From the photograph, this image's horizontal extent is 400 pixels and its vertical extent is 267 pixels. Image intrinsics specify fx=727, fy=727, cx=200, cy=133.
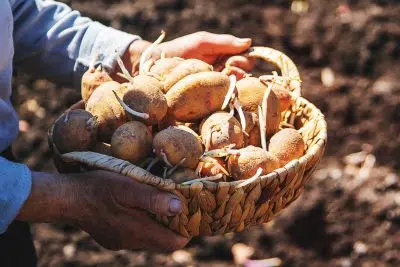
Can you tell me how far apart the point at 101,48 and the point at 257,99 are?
469mm

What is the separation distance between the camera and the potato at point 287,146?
170cm

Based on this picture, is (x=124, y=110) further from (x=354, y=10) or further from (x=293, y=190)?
(x=354, y=10)

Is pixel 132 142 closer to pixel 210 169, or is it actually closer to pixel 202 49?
pixel 210 169

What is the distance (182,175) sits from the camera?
1585 millimetres

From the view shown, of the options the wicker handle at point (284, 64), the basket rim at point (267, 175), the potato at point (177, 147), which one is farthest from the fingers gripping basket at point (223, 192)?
the wicker handle at point (284, 64)

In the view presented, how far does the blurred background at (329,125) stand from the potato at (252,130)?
1.04 metres

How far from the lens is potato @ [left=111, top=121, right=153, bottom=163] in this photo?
162 centimetres

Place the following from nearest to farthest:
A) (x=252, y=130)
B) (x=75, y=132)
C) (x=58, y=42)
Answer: (x=75, y=132), (x=252, y=130), (x=58, y=42)

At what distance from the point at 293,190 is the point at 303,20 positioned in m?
2.13

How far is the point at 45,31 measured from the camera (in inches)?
77.3

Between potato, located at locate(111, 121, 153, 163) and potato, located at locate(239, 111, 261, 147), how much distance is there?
9.8 inches

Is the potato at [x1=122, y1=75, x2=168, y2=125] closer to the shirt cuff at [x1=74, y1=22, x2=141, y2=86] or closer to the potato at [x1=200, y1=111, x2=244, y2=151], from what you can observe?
the potato at [x1=200, y1=111, x2=244, y2=151]

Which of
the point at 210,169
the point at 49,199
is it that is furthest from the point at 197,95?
the point at 49,199

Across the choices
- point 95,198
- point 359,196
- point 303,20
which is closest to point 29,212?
point 95,198
